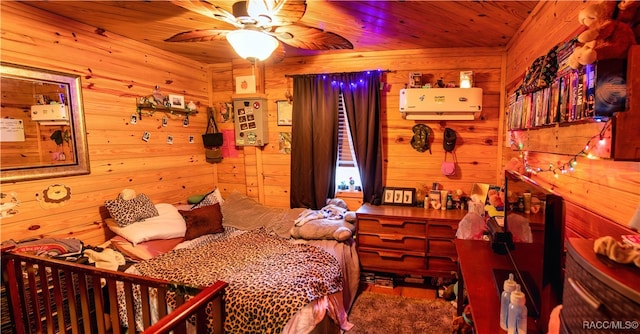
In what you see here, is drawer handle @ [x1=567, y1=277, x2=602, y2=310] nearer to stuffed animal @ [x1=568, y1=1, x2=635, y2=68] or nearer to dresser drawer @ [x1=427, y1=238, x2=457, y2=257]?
stuffed animal @ [x1=568, y1=1, x2=635, y2=68]

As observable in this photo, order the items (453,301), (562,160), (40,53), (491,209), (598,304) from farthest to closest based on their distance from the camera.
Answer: (453,301)
(491,209)
(40,53)
(562,160)
(598,304)

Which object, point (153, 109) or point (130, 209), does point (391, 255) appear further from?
point (153, 109)

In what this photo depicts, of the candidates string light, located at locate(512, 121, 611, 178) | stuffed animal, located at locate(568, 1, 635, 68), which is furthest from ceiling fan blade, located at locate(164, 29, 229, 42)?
string light, located at locate(512, 121, 611, 178)

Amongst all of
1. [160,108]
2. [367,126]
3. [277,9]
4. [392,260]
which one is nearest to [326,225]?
[392,260]

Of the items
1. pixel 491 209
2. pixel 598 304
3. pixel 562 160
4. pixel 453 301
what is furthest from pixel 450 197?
pixel 598 304

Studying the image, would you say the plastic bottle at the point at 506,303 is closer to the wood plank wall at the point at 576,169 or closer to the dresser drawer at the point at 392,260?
the wood plank wall at the point at 576,169

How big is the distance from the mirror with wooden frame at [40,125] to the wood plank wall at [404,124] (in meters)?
1.71

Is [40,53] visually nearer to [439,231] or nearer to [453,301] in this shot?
[439,231]

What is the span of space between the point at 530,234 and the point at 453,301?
1794mm

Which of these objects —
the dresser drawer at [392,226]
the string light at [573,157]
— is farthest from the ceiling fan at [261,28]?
the dresser drawer at [392,226]

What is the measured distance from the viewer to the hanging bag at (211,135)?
3.80 metres

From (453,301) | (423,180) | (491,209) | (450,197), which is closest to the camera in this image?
(491,209)

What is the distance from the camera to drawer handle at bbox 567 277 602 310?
1.91 ft

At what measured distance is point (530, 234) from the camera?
1217mm
